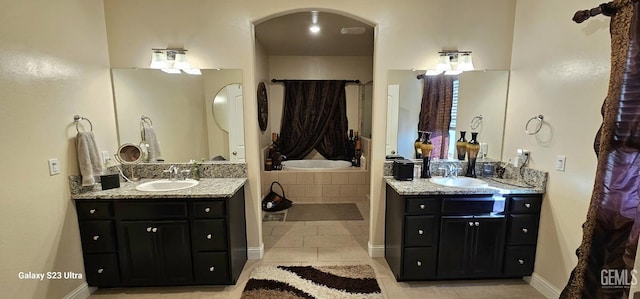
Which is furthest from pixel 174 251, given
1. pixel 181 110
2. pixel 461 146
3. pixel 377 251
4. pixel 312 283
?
pixel 461 146

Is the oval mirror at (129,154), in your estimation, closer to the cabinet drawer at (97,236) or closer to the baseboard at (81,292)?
the cabinet drawer at (97,236)

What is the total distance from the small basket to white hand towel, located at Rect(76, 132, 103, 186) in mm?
2337

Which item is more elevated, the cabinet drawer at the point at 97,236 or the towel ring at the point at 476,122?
the towel ring at the point at 476,122

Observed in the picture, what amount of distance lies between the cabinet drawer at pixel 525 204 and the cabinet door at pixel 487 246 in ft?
0.48

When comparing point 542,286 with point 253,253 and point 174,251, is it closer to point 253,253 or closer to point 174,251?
point 253,253

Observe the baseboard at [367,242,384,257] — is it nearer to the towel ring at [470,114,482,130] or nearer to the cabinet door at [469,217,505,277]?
the cabinet door at [469,217,505,277]

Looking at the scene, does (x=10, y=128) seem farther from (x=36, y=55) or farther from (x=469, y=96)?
(x=469, y=96)

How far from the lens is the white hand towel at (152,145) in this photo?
2.68 metres

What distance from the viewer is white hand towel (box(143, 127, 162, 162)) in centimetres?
268

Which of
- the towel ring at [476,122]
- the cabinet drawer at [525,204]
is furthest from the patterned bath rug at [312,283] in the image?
the towel ring at [476,122]

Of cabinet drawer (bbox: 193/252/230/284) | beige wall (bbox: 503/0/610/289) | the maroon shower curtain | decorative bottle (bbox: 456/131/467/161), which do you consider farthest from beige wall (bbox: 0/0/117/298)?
beige wall (bbox: 503/0/610/289)

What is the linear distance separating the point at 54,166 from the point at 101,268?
0.91 m

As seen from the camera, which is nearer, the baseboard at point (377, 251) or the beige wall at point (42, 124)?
the beige wall at point (42, 124)

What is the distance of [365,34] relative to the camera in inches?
153
